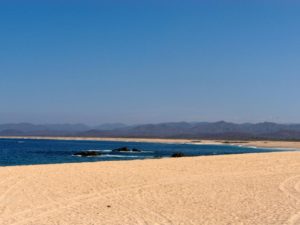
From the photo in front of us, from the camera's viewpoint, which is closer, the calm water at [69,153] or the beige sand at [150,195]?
the beige sand at [150,195]

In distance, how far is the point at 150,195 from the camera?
15000mm

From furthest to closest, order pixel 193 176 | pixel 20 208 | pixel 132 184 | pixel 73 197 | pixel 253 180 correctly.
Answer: pixel 193 176, pixel 253 180, pixel 132 184, pixel 73 197, pixel 20 208

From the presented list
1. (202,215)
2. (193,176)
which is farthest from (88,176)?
(202,215)

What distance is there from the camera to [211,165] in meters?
24.8

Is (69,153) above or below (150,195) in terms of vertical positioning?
above

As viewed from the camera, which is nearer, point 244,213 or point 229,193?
point 244,213

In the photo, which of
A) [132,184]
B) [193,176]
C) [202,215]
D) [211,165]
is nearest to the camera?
[202,215]

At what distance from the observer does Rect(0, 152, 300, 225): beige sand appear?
38.0 feet

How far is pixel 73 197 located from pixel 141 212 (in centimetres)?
317

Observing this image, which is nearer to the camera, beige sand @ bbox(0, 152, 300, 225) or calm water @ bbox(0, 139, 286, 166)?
beige sand @ bbox(0, 152, 300, 225)

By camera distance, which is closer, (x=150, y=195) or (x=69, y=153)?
(x=150, y=195)

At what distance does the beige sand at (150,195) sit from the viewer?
11.6m

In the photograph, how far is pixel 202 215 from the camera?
11.9 metres

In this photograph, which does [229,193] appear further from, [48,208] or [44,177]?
[44,177]
